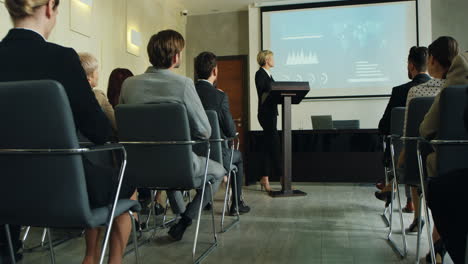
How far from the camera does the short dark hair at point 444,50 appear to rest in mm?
1998

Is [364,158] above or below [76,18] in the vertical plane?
below

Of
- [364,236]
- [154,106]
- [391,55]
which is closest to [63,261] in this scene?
[154,106]

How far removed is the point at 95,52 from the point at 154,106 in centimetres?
337

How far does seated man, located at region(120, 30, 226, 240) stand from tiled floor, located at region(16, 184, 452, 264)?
0.46 m

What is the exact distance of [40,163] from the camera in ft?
3.76

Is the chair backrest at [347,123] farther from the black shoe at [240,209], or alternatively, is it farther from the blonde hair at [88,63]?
the blonde hair at [88,63]

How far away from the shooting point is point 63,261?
2043 millimetres

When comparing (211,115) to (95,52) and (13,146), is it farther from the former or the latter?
(95,52)

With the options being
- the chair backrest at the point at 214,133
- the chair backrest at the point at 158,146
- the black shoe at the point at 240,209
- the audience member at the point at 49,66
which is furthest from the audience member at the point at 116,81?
the audience member at the point at 49,66

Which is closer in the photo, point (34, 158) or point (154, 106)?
point (34, 158)

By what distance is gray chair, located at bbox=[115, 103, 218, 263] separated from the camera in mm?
1878

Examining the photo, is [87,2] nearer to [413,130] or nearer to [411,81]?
[411,81]

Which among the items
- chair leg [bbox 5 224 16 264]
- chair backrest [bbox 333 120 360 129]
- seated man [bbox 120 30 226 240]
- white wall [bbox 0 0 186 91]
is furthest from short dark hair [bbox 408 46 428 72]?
white wall [bbox 0 0 186 91]

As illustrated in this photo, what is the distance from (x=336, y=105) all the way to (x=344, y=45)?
3.50 feet
